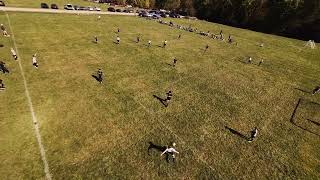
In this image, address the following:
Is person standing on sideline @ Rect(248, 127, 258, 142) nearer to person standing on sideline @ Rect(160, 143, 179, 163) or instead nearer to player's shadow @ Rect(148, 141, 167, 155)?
person standing on sideline @ Rect(160, 143, 179, 163)

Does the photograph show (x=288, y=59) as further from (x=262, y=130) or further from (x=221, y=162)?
(x=221, y=162)

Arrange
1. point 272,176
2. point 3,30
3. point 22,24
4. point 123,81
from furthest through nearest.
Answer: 1. point 22,24
2. point 3,30
3. point 123,81
4. point 272,176

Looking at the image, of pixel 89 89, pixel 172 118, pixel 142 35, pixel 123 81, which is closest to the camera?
pixel 172 118

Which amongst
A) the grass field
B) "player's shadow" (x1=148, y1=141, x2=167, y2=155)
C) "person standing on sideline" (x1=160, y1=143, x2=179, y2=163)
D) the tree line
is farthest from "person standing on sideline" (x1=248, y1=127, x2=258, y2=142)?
the tree line

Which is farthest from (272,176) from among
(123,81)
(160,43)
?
(160,43)

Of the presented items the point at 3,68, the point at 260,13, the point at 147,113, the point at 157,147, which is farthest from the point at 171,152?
the point at 260,13

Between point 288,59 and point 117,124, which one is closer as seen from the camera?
point 117,124
